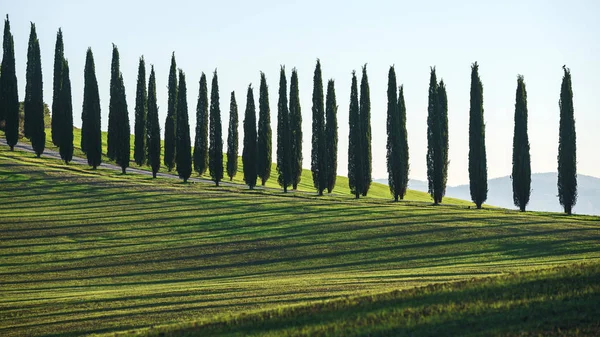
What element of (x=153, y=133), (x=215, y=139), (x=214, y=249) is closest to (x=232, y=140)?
(x=215, y=139)

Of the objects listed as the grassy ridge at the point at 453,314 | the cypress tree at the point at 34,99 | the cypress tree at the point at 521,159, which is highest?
the cypress tree at the point at 34,99

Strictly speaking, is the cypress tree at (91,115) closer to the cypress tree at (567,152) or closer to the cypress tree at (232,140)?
the cypress tree at (232,140)

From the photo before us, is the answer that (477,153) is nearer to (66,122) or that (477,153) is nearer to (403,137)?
(403,137)

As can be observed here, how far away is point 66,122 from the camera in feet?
260

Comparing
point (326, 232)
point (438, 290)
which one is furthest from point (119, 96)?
point (438, 290)

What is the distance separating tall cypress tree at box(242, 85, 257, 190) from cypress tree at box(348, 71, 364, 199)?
879 centimetres

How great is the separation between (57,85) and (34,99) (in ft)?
17.1

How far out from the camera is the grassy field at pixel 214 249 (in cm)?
2920

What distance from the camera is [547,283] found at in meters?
23.4

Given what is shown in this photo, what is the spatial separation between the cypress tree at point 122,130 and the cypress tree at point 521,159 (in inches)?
1433

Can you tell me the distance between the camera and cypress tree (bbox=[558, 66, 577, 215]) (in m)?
63.6

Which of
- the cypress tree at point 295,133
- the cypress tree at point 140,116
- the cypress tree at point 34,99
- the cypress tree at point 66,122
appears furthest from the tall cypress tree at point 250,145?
the cypress tree at point 34,99

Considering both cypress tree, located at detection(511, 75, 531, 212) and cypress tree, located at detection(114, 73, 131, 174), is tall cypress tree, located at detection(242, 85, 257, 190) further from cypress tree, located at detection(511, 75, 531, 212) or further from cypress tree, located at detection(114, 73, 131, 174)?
cypress tree, located at detection(511, 75, 531, 212)

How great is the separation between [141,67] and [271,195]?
2956 centimetres
